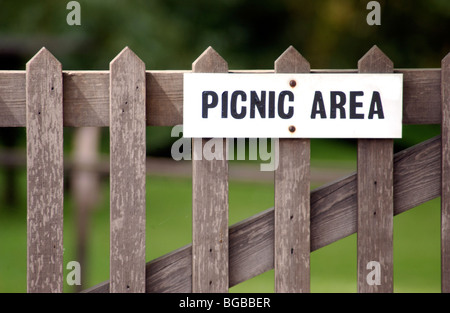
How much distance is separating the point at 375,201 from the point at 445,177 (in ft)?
0.87

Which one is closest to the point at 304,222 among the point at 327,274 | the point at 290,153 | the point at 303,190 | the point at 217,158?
the point at 303,190

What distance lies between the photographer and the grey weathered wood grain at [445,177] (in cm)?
212

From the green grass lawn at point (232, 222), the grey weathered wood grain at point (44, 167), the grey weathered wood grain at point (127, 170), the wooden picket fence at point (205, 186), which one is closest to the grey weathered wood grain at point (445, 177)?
the wooden picket fence at point (205, 186)

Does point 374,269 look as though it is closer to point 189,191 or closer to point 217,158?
point 217,158

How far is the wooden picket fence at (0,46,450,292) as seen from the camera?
6.64 feet

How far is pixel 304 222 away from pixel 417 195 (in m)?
0.42

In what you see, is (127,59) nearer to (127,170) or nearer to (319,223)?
(127,170)

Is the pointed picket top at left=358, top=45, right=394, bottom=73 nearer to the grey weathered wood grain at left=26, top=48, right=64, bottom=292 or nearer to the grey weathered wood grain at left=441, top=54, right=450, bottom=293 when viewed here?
the grey weathered wood grain at left=441, top=54, right=450, bottom=293

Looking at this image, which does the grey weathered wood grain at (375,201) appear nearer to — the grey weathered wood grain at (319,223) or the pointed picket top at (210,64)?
the grey weathered wood grain at (319,223)

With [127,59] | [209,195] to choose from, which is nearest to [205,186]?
[209,195]

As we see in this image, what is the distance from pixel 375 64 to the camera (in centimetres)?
209

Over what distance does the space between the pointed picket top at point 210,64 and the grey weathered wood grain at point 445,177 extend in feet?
2.50

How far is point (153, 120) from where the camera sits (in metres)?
2.06

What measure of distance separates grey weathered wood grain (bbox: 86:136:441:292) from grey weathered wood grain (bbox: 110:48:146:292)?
0.08m
